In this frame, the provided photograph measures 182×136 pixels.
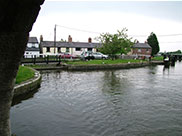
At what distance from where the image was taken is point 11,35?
2.41m

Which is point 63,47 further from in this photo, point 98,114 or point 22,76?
point 98,114

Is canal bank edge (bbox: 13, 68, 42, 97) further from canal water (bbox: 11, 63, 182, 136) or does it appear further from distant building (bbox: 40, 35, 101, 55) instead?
distant building (bbox: 40, 35, 101, 55)

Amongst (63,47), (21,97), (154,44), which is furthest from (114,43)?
(154,44)

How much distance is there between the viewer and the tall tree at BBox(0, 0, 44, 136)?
7.11 feet

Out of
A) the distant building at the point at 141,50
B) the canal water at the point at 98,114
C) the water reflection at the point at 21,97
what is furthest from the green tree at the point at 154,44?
the water reflection at the point at 21,97

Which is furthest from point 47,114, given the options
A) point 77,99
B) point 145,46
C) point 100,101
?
point 145,46

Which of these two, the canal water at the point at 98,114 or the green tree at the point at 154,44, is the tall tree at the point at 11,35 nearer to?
the canal water at the point at 98,114

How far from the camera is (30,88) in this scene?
1149 centimetres

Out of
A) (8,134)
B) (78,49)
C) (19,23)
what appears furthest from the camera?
(78,49)

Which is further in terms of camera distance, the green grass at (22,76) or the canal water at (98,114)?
the green grass at (22,76)

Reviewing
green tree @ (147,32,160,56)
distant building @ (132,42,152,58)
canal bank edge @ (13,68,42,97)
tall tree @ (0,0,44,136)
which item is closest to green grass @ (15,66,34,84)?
canal bank edge @ (13,68,42,97)

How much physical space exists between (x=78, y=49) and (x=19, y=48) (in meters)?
49.2

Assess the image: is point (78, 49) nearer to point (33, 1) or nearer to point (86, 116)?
point (86, 116)

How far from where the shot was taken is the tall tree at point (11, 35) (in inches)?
85.3
